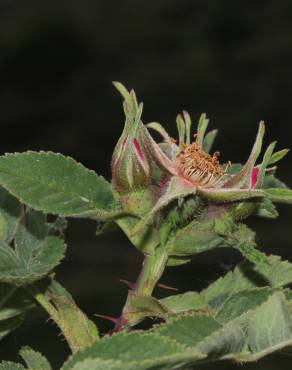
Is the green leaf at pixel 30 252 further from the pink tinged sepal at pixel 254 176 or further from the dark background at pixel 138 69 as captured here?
the dark background at pixel 138 69

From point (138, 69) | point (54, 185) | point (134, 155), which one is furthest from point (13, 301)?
point (138, 69)

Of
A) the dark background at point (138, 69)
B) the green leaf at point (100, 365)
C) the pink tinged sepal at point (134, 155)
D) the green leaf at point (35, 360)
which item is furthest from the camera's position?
the dark background at point (138, 69)

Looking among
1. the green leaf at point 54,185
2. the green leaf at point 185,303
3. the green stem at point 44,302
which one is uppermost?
the green leaf at point 54,185

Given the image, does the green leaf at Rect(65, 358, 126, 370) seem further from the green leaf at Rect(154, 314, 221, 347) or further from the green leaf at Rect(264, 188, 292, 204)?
the green leaf at Rect(264, 188, 292, 204)

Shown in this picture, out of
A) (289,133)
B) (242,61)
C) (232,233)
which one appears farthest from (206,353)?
(242,61)

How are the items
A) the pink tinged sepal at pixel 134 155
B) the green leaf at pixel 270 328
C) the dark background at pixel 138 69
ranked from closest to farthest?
the green leaf at pixel 270 328 < the pink tinged sepal at pixel 134 155 < the dark background at pixel 138 69

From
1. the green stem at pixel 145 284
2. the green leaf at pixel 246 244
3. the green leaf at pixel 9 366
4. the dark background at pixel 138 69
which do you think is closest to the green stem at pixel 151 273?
the green stem at pixel 145 284

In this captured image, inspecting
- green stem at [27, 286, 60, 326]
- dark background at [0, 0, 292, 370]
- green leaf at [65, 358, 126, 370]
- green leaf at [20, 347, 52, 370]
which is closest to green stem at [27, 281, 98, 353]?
green stem at [27, 286, 60, 326]
